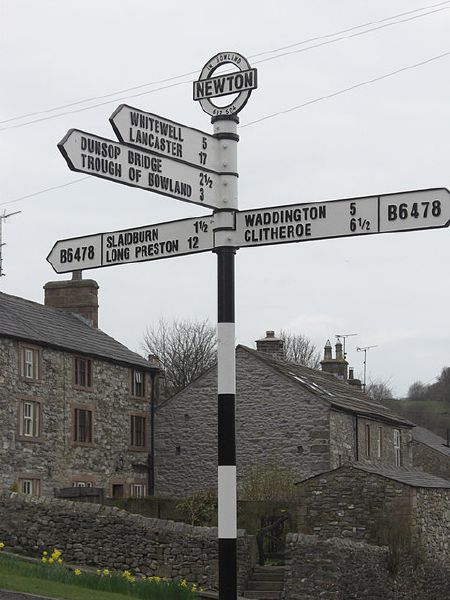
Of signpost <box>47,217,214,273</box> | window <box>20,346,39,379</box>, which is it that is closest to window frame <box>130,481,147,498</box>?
window <box>20,346,39,379</box>

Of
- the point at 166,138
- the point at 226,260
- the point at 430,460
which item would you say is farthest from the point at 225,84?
the point at 430,460

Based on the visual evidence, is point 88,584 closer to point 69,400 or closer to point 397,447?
point 69,400

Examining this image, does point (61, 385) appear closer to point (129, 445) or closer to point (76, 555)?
point (129, 445)

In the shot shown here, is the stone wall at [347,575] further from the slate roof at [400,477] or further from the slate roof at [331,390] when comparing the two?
the slate roof at [331,390]

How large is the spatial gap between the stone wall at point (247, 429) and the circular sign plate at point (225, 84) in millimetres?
27301

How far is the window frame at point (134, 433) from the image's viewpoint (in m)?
37.2

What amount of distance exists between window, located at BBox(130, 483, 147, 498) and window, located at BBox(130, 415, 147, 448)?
137cm

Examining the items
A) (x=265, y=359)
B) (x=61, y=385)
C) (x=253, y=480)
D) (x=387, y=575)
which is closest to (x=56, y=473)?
(x=61, y=385)

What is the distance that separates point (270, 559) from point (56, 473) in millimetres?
8771

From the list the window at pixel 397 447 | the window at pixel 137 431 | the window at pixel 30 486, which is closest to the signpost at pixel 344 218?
the window at pixel 30 486

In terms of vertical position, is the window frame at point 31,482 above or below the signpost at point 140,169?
below

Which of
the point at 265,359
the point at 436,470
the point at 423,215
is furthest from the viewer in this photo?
the point at 436,470

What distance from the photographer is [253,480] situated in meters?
32.7

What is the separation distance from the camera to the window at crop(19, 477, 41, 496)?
1204 inches
